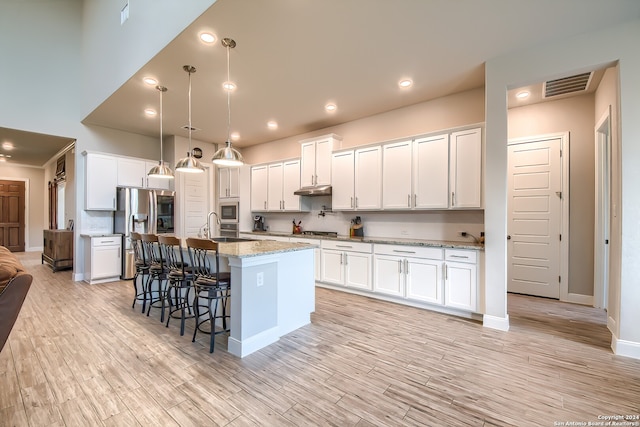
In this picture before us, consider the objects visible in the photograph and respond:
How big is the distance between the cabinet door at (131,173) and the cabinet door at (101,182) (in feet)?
0.28

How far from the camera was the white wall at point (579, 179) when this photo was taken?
157 inches

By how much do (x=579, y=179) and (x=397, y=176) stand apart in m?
2.58

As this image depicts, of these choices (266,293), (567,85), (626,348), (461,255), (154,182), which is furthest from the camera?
(154,182)

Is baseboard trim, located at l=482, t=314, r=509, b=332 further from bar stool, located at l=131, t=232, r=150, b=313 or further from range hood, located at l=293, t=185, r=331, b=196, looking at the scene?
bar stool, located at l=131, t=232, r=150, b=313

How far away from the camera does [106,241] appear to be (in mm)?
5305

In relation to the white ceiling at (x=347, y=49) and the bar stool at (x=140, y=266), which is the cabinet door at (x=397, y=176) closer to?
the white ceiling at (x=347, y=49)

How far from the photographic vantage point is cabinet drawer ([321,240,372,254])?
14.0ft

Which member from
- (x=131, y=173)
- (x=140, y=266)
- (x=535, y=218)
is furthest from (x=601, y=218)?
(x=131, y=173)

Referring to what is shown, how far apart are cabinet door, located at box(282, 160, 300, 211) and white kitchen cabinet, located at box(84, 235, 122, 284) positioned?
329 cm

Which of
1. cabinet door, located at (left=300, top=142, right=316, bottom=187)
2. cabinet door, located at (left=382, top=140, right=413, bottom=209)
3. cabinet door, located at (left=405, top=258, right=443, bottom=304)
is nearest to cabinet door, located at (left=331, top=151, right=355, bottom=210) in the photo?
cabinet door, located at (left=300, top=142, right=316, bottom=187)

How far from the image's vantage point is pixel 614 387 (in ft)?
6.81

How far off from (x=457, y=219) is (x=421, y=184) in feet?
2.42

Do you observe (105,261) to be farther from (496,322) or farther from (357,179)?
(496,322)

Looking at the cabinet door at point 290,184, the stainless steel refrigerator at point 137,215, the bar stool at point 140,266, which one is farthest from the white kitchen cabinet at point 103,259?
the cabinet door at point 290,184
